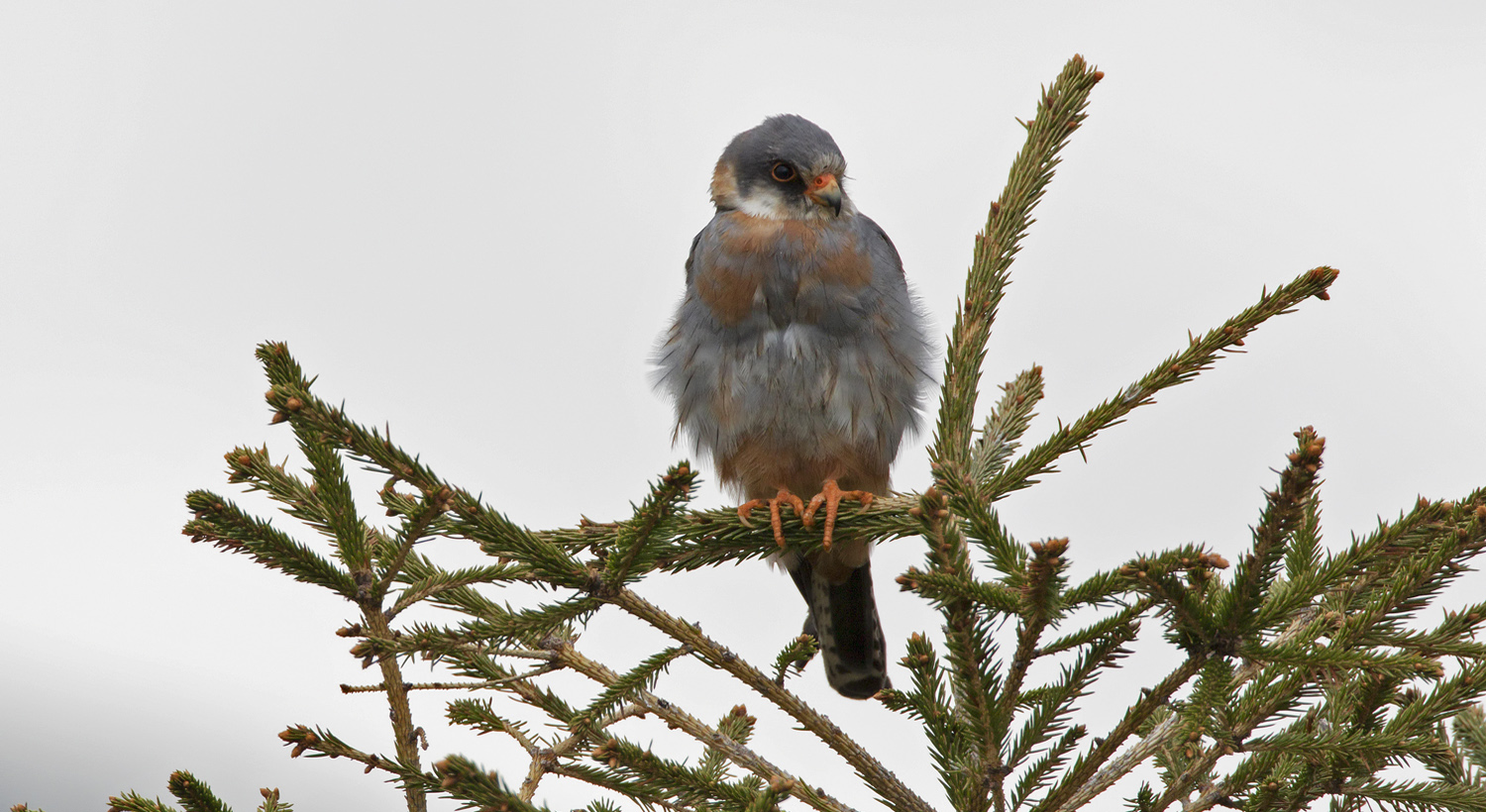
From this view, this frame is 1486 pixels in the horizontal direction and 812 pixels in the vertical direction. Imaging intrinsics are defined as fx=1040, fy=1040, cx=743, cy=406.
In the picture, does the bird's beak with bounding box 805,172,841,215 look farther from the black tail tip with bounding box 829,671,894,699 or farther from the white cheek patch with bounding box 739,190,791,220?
the black tail tip with bounding box 829,671,894,699

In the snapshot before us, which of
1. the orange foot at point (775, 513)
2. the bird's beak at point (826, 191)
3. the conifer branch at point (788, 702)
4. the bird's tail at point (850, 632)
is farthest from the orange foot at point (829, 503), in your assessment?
the bird's beak at point (826, 191)

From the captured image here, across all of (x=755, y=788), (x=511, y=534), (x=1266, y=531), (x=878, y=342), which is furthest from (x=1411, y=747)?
(x=878, y=342)

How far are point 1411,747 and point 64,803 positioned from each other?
5259mm

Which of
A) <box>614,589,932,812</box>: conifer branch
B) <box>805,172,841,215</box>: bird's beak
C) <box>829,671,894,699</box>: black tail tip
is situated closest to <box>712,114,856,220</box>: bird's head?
<box>805,172,841,215</box>: bird's beak

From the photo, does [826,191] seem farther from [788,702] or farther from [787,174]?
[788,702]

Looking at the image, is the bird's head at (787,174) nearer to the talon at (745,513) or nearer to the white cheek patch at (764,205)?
the white cheek patch at (764,205)

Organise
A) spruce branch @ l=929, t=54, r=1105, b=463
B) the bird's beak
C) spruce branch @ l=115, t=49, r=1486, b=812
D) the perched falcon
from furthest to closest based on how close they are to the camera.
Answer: the bird's beak, the perched falcon, spruce branch @ l=929, t=54, r=1105, b=463, spruce branch @ l=115, t=49, r=1486, b=812

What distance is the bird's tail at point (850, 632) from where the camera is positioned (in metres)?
4.15

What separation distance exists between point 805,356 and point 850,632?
1.22m

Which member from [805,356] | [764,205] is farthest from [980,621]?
[764,205]

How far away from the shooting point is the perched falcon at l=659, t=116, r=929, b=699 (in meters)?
3.67

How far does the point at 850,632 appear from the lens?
164 inches

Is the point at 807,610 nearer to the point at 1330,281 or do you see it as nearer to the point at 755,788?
the point at 755,788

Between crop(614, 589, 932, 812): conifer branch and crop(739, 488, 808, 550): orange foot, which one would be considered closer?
crop(614, 589, 932, 812): conifer branch
